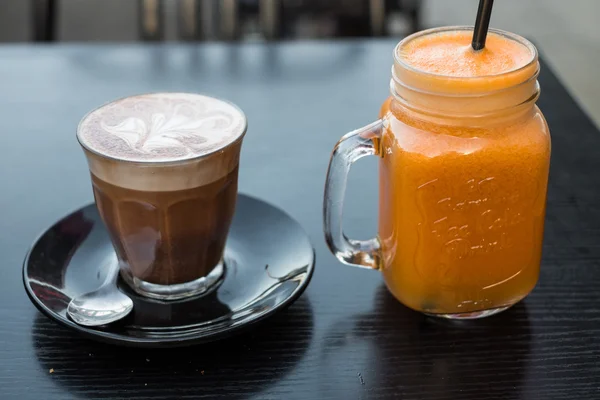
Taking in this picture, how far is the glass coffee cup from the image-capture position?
2.06ft

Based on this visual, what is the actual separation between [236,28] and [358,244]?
1.19m

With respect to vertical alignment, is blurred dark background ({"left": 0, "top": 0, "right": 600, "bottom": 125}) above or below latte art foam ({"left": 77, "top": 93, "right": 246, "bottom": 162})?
below

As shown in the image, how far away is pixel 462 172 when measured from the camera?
2.07 ft

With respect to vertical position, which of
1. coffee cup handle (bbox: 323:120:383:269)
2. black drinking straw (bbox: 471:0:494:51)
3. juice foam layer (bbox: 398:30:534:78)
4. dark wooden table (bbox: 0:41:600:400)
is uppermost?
black drinking straw (bbox: 471:0:494:51)

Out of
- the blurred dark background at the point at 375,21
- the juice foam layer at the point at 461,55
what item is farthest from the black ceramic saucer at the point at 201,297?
the blurred dark background at the point at 375,21

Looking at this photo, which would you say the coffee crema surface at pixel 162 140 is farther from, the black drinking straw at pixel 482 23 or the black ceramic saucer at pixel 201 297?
the black drinking straw at pixel 482 23

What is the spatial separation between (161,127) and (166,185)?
8 cm

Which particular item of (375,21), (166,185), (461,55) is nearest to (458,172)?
(461,55)

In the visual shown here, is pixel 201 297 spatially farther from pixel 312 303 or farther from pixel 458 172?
pixel 458 172

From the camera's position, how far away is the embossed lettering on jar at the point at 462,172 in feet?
2.06

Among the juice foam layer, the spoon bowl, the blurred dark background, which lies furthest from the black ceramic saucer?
the blurred dark background

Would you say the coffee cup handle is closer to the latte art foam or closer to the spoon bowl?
the latte art foam

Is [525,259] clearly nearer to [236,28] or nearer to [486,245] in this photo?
[486,245]

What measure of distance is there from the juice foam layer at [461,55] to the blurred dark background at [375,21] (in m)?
1.14
